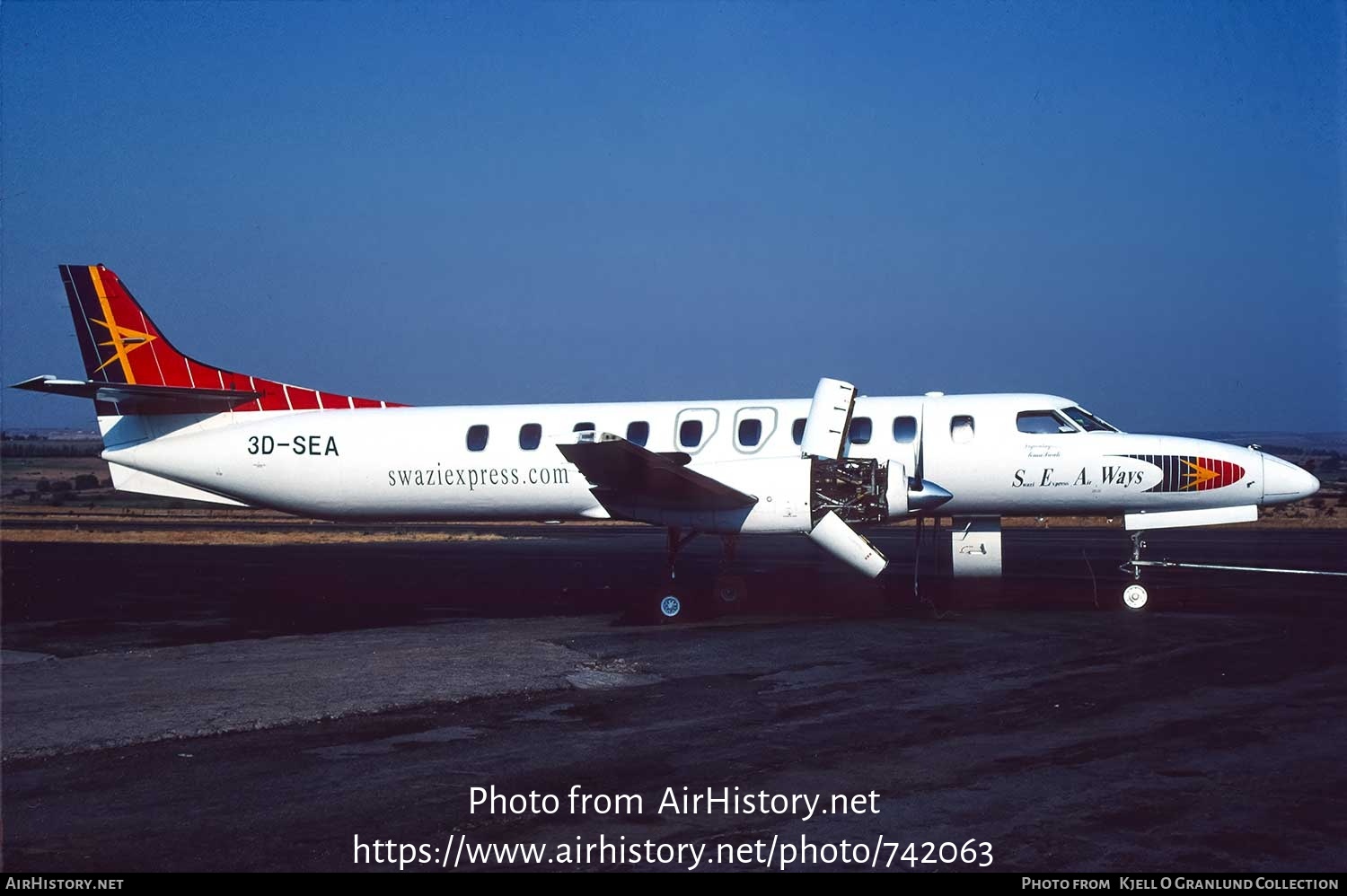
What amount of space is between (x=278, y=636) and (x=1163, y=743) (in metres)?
11.2

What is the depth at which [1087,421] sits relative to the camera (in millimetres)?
17812

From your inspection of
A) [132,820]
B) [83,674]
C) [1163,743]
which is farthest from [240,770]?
[1163,743]

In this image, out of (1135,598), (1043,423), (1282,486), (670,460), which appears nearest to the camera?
(670,460)

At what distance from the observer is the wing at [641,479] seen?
50.8ft

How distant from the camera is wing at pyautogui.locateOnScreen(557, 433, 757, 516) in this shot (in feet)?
50.8

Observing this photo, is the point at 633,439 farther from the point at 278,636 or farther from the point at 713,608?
the point at 278,636

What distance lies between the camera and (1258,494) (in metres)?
17.1

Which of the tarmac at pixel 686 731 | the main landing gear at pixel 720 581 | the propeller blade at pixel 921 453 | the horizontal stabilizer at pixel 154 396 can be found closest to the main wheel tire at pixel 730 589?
the main landing gear at pixel 720 581

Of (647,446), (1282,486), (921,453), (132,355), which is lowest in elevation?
(1282,486)

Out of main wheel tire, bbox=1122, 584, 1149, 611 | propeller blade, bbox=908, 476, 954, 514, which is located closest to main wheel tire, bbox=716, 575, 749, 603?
propeller blade, bbox=908, 476, 954, 514

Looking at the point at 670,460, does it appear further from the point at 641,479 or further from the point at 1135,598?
the point at 1135,598

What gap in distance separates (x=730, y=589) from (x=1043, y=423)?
555cm

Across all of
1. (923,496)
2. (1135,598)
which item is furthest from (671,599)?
(1135,598)

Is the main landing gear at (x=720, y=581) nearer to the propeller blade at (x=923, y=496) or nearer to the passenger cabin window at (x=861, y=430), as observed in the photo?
the passenger cabin window at (x=861, y=430)
